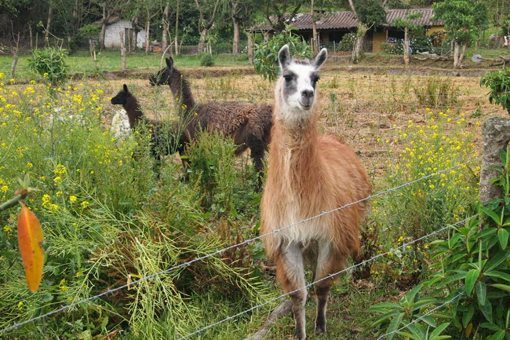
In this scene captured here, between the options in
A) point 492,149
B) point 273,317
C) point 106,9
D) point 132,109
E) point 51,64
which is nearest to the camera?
point 492,149

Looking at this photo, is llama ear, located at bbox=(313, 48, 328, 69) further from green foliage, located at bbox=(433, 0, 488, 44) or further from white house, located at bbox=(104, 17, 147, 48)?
white house, located at bbox=(104, 17, 147, 48)

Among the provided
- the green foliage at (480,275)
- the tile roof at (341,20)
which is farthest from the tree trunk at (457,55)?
the green foliage at (480,275)

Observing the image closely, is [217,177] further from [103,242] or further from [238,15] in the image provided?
[238,15]

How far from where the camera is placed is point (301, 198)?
12.4ft

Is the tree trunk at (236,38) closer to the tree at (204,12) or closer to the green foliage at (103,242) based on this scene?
the tree at (204,12)

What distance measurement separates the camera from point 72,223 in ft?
13.5

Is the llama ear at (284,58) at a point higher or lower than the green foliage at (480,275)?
higher

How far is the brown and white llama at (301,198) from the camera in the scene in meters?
3.78

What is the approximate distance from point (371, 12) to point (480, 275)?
138ft

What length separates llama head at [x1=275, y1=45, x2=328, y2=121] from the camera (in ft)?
12.4

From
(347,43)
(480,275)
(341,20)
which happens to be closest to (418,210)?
(480,275)

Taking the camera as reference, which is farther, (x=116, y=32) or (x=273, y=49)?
(x=116, y=32)

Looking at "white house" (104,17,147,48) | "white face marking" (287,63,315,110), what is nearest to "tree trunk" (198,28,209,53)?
"white house" (104,17,147,48)

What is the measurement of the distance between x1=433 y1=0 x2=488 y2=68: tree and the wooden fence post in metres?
30.7
